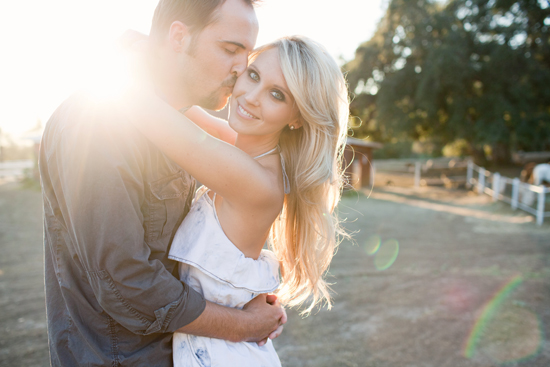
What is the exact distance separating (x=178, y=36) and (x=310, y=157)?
3.00 feet

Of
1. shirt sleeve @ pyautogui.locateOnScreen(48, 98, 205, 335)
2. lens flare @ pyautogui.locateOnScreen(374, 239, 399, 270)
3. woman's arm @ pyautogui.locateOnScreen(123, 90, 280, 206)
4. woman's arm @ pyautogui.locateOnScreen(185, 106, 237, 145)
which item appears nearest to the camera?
shirt sleeve @ pyautogui.locateOnScreen(48, 98, 205, 335)

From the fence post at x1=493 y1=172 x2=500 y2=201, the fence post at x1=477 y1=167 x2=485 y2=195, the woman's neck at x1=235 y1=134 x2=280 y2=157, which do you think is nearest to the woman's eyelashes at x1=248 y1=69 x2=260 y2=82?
the woman's neck at x1=235 y1=134 x2=280 y2=157

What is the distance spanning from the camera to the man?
4.14 ft

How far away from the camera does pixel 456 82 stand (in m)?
21.7

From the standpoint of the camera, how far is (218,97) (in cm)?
206

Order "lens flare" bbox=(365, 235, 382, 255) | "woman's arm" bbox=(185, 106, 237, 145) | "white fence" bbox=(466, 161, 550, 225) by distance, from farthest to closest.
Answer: "white fence" bbox=(466, 161, 550, 225) < "lens flare" bbox=(365, 235, 382, 255) < "woman's arm" bbox=(185, 106, 237, 145)

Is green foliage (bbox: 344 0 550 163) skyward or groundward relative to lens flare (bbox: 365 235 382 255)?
skyward

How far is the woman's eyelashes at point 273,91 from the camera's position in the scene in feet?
6.78

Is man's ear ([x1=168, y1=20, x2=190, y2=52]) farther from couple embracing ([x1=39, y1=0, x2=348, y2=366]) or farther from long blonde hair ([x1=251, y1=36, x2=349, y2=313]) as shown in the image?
long blonde hair ([x1=251, y1=36, x2=349, y2=313])

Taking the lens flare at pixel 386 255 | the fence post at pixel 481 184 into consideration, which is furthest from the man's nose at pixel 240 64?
the fence post at pixel 481 184

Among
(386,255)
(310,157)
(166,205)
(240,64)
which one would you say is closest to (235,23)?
(240,64)

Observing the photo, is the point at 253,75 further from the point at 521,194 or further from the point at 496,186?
the point at 496,186

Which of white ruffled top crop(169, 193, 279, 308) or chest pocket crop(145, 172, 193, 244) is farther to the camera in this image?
white ruffled top crop(169, 193, 279, 308)

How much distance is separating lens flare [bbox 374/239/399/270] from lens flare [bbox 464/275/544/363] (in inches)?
75.8
